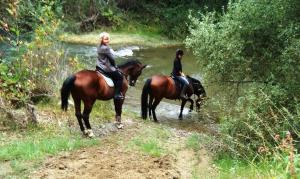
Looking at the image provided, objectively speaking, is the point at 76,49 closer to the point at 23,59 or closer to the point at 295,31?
the point at 23,59

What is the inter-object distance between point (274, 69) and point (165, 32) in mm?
26276

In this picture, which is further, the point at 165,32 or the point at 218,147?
the point at 165,32

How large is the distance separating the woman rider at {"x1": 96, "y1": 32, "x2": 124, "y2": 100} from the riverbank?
20100 millimetres

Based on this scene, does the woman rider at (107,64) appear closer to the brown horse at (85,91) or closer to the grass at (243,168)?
the brown horse at (85,91)

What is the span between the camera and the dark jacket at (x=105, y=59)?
12438 millimetres

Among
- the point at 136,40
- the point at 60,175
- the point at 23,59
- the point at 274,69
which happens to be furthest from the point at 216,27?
the point at 136,40

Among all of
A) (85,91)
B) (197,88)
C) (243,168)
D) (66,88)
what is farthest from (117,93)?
(197,88)

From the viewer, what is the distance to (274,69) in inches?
499

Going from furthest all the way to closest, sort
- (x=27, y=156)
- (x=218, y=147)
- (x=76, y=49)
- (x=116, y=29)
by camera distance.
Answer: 1. (x=116, y=29)
2. (x=76, y=49)
3. (x=218, y=147)
4. (x=27, y=156)

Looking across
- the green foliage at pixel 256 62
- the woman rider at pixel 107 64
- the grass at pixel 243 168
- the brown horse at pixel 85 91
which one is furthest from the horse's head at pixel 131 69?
the grass at pixel 243 168

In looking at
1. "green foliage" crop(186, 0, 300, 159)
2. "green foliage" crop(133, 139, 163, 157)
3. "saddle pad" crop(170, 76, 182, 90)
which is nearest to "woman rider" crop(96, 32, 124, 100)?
"green foliage" crop(133, 139, 163, 157)

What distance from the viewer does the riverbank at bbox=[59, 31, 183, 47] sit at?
33406mm

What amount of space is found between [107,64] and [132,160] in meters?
3.86

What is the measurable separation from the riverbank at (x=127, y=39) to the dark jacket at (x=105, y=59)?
66.7 feet
